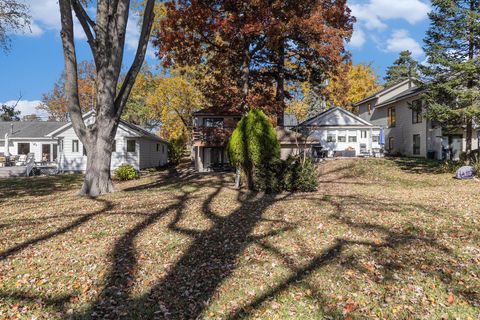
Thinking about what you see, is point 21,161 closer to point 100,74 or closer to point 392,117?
point 100,74


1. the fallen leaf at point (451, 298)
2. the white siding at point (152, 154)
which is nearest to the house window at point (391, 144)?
the white siding at point (152, 154)

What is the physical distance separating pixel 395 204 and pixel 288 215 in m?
3.32

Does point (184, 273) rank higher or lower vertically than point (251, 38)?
lower

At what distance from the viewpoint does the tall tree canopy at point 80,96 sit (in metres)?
42.8

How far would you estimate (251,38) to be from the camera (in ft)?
67.3

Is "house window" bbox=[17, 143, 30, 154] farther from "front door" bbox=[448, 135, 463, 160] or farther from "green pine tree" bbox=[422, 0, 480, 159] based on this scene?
"front door" bbox=[448, 135, 463, 160]

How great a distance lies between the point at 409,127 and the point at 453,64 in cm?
1171

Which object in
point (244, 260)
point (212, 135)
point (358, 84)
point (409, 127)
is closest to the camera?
point (244, 260)

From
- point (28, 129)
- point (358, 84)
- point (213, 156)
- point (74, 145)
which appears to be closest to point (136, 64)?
point (213, 156)

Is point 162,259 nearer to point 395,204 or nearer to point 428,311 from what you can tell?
point 428,311

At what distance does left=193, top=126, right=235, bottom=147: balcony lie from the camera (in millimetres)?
23156

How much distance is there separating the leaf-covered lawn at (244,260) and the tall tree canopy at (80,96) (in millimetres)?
36145

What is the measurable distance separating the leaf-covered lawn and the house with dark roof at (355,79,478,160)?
1400cm

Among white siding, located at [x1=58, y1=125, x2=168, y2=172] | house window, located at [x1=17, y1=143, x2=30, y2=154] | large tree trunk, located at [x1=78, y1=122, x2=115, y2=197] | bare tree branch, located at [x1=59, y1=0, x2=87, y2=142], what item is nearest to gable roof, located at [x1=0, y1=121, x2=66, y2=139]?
house window, located at [x1=17, y1=143, x2=30, y2=154]
